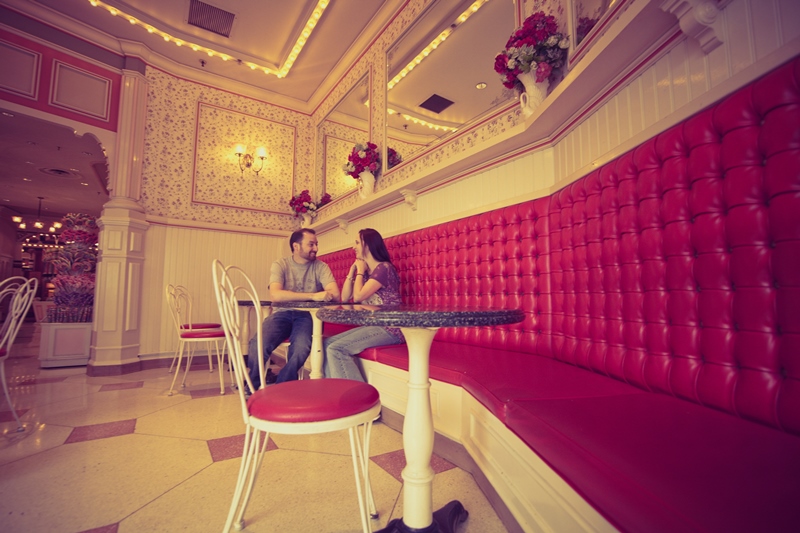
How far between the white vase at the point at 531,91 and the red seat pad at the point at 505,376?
150cm

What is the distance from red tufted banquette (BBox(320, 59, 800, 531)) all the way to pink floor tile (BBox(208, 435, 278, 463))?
114cm

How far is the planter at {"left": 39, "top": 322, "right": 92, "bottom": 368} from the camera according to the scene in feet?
13.5

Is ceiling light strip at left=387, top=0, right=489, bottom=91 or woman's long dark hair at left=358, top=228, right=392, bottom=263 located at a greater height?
ceiling light strip at left=387, top=0, right=489, bottom=91

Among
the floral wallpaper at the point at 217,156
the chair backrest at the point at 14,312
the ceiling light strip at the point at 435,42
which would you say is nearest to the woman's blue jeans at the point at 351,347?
the chair backrest at the point at 14,312

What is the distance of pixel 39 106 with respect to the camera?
3.97m

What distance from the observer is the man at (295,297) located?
103 inches

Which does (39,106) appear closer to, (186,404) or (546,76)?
(186,404)

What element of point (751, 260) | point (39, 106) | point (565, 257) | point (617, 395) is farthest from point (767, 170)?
point (39, 106)

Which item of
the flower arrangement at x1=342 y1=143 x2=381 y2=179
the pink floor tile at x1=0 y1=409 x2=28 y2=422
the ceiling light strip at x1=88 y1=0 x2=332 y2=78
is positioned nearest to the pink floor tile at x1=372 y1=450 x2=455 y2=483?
the pink floor tile at x1=0 y1=409 x2=28 y2=422

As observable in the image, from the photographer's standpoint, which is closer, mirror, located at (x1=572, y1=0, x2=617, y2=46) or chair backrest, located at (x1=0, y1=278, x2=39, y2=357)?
mirror, located at (x1=572, y1=0, x2=617, y2=46)

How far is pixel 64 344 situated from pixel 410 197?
4.49 meters

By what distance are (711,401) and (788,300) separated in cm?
34

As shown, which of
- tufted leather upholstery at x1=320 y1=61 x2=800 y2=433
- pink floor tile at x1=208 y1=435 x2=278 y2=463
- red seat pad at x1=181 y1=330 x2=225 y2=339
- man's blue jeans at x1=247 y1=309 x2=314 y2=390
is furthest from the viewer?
red seat pad at x1=181 y1=330 x2=225 y2=339

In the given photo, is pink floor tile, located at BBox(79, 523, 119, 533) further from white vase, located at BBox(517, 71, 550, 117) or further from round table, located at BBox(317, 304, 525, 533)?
white vase, located at BBox(517, 71, 550, 117)
